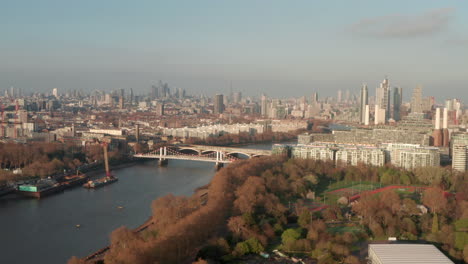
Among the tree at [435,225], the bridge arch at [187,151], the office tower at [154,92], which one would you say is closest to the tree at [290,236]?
the tree at [435,225]

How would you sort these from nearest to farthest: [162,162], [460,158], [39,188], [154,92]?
[39,188] < [460,158] < [162,162] < [154,92]

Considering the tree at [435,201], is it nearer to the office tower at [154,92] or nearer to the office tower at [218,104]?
the office tower at [218,104]

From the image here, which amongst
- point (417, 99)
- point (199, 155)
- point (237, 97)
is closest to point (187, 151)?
point (199, 155)

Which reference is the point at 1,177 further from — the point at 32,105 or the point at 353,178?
the point at 32,105

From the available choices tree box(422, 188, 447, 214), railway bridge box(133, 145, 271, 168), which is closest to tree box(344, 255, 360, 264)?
tree box(422, 188, 447, 214)

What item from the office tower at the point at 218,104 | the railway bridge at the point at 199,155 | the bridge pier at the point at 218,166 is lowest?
the bridge pier at the point at 218,166

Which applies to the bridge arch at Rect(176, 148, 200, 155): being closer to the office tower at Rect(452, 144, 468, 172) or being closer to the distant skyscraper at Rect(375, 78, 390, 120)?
the office tower at Rect(452, 144, 468, 172)

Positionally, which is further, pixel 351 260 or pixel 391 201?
pixel 391 201

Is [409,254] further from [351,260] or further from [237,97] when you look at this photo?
[237,97]
